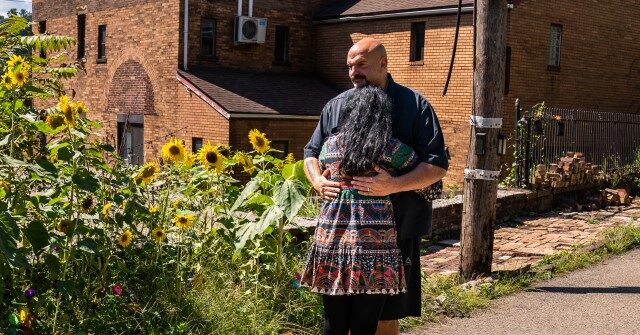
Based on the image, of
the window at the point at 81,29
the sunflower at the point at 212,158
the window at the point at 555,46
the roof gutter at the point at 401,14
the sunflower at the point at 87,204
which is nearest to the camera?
the sunflower at the point at 87,204

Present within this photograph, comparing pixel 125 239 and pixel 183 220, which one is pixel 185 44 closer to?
pixel 183 220

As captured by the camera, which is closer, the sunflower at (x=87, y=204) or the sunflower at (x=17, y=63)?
the sunflower at (x=17, y=63)

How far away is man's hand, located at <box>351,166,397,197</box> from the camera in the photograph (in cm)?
395

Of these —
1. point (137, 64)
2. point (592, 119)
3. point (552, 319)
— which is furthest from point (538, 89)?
point (552, 319)

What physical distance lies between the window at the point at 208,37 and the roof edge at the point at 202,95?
1.25 m

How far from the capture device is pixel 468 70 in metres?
19.8

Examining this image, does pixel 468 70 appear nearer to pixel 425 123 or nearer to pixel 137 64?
pixel 137 64

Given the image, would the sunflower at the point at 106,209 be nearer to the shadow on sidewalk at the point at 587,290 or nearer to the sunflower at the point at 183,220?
the sunflower at the point at 183,220

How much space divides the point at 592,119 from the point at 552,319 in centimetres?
1047

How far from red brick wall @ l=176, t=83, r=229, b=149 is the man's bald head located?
1600 cm

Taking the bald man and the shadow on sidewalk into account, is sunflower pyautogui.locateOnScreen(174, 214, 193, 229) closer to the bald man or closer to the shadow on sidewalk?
the bald man

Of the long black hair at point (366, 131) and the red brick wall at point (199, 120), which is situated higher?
the long black hair at point (366, 131)

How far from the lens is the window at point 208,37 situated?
74.3 ft

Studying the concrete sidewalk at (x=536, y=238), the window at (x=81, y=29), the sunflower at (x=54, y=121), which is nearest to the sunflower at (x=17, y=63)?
the sunflower at (x=54, y=121)
